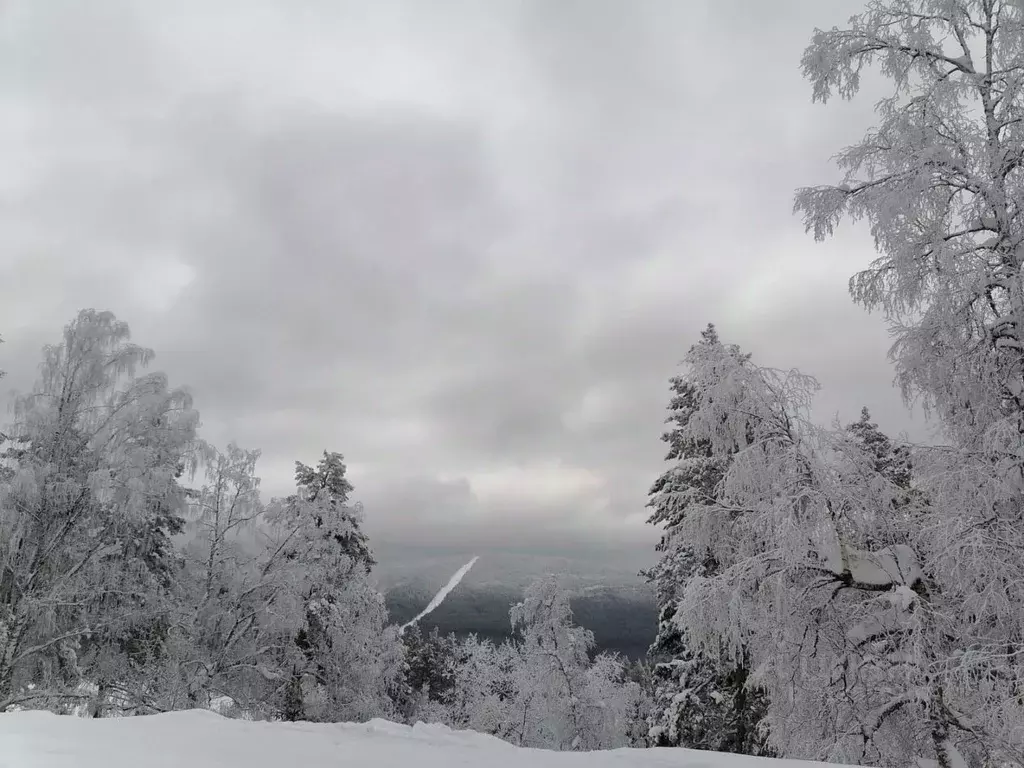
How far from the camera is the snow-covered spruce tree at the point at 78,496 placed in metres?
12.7

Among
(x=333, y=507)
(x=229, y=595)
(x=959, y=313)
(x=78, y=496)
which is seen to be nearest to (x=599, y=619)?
(x=333, y=507)

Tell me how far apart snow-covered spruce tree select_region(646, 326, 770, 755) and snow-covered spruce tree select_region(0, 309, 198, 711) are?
12.0 m

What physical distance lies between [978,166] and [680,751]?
6.75 metres

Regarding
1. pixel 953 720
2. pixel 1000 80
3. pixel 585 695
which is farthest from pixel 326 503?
pixel 1000 80

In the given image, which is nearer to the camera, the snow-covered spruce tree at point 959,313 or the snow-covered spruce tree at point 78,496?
the snow-covered spruce tree at point 959,313

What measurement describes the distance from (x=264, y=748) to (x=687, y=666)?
14.6 meters

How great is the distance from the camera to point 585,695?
23.3 m

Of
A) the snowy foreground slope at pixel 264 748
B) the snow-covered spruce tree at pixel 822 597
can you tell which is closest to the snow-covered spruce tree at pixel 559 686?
the snow-covered spruce tree at pixel 822 597

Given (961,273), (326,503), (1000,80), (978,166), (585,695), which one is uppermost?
(1000,80)

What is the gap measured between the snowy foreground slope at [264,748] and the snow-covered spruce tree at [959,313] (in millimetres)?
2383

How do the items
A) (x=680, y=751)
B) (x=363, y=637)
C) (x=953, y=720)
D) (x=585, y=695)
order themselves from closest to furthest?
(x=680, y=751) → (x=953, y=720) → (x=363, y=637) → (x=585, y=695)

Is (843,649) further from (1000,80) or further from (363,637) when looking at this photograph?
(363,637)

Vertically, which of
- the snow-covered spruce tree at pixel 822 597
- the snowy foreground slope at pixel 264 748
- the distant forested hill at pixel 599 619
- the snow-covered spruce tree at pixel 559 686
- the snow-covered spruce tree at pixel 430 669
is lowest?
the distant forested hill at pixel 599 619

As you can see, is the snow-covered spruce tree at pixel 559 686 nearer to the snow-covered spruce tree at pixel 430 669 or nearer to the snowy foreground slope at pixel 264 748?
the snowy foreground slope at pixel 264 748
